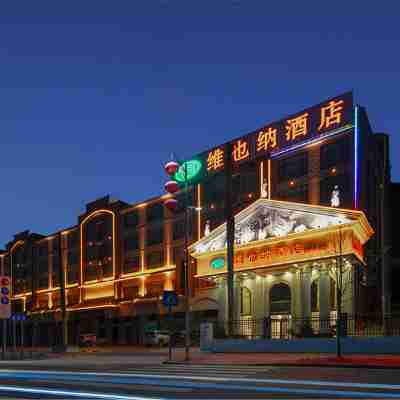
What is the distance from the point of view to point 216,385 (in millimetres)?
17594

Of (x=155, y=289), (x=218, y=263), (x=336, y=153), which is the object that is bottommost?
(x=155, y=289)

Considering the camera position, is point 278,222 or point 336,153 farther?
point 336,153

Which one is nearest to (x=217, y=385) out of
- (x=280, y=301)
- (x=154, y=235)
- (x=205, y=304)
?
(x=280, y=301)

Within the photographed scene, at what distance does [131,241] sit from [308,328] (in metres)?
42.8

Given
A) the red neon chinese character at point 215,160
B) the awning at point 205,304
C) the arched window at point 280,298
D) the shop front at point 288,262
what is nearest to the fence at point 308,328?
the shop front at point 288,262

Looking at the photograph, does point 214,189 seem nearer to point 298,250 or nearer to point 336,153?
point 336,153

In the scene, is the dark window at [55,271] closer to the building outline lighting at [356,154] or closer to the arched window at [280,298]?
the arched window at [280,298]

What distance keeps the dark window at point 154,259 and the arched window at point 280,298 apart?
23150 millimetres

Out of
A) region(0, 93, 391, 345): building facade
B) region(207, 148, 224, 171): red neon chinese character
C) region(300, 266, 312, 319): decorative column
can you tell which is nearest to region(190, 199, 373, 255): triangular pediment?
region(0, 93, 391, 345): building facade

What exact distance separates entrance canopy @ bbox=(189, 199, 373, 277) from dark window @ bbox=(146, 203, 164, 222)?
1774 cm

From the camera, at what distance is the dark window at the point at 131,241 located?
76750 mm

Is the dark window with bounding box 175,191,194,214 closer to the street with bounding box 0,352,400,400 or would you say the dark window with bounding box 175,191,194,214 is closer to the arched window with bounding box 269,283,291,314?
the arched window with bounding box 269,283,291,314

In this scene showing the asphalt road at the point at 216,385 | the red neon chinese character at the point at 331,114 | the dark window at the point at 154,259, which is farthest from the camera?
the dark window at the point at 154,259

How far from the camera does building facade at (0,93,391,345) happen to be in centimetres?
4772
